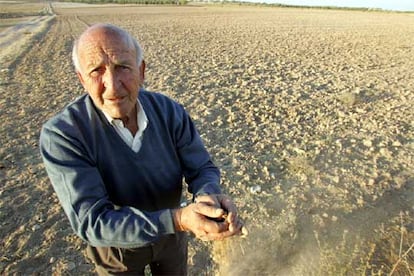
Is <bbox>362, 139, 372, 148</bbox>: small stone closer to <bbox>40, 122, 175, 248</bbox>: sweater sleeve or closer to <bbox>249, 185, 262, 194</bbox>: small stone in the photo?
<bbox>249, 185, 262, 194</bbox>: small stone

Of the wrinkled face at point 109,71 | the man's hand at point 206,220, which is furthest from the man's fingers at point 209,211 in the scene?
the wrinkled face at point 109,71

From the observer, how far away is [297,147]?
16.2 feet

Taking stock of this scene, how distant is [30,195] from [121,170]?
9.34ft

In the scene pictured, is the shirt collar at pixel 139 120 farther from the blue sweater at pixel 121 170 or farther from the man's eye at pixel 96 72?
the man's eye at pixel 96 72

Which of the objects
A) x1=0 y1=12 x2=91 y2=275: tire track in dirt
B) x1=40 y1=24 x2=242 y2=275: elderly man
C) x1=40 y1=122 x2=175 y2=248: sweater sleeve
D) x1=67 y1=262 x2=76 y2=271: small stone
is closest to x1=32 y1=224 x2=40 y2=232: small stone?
x1=0 y1=12 x2=91 y2=275: tire track in dirt

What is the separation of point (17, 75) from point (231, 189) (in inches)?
308

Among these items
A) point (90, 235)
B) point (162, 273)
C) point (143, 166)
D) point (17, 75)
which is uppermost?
point (143, 166)

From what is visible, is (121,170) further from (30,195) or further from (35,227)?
(30,195)

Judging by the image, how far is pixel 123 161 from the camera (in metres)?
1.72

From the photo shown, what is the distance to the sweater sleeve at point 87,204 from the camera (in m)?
1.53

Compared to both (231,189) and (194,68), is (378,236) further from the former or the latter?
(194,68)

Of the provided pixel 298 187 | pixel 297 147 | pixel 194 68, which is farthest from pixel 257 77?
pixel 298 187

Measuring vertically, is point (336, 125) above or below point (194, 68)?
above

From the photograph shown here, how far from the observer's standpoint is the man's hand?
152 centimetres
